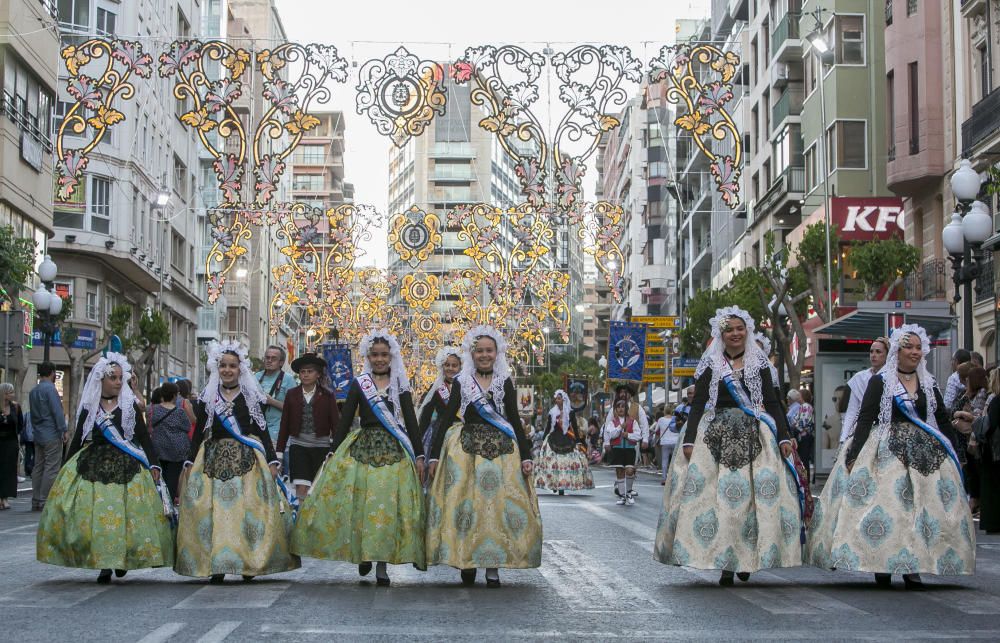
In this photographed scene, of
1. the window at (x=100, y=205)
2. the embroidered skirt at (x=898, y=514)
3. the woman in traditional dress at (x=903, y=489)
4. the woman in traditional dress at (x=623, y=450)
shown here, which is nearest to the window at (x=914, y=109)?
the woman in traditional dress at (x=623, y=450)

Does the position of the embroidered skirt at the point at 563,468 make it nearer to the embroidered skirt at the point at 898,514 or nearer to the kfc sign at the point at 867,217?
the embroidered skirt at the point at 898,514

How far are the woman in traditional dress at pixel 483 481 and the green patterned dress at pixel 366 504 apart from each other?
0.18 meters

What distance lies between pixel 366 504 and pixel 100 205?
43694mm

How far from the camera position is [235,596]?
33.3ft

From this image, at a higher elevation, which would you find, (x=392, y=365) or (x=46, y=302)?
(x=46, y=302)

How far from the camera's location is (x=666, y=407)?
122 feet

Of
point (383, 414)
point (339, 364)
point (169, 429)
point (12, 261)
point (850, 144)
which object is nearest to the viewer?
point (383, 414)

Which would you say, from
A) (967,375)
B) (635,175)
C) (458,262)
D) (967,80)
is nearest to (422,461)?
(967,375)

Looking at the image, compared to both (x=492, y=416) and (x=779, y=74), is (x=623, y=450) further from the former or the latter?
(x=779, y=74)

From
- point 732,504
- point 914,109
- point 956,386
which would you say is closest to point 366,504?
point 732,504

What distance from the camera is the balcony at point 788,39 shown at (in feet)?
185

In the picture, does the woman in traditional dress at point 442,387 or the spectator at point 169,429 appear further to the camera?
the spectator at point 169,429

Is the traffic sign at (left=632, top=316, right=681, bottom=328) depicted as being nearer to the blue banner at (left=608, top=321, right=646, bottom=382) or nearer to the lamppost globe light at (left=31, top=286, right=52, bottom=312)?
the blue banner at (left=608, top=321, right=646, bottom=382)

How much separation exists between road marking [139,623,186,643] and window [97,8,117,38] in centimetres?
4780
